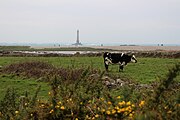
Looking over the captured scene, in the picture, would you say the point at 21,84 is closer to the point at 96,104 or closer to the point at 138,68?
the point at 138,68

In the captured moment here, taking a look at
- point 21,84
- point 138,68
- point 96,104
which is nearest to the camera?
point 96,104

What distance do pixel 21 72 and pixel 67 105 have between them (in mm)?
17838

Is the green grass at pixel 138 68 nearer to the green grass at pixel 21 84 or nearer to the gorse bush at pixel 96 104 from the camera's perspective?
the green grass at pixel 21 84

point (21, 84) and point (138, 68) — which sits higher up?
point (138, 68)

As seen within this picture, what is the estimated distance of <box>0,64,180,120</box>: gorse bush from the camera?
518 cm

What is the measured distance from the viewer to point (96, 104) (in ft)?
21.1

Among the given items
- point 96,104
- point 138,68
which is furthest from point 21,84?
point 96,104

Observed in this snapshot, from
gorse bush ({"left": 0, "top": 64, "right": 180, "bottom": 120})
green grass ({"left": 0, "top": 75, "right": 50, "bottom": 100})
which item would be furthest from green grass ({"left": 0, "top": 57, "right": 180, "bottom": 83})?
gorse bush ({"left": 0, "top": 64, "right": 180, "bottom": 120})

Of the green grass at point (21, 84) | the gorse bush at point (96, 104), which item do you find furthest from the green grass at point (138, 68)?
the gorse bush at point (96, 104)

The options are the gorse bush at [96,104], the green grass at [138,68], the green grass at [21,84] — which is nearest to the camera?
the gorse bush at [96,104]

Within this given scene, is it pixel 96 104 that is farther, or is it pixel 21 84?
pixel 21 84

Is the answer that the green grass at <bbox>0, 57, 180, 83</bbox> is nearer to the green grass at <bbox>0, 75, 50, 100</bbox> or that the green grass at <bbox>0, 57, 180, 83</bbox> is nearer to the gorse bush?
the green grass at <bbox>0, 75, 50, 100</bbox>

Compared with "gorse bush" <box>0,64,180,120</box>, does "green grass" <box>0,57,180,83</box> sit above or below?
below

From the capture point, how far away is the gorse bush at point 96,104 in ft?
17.0
